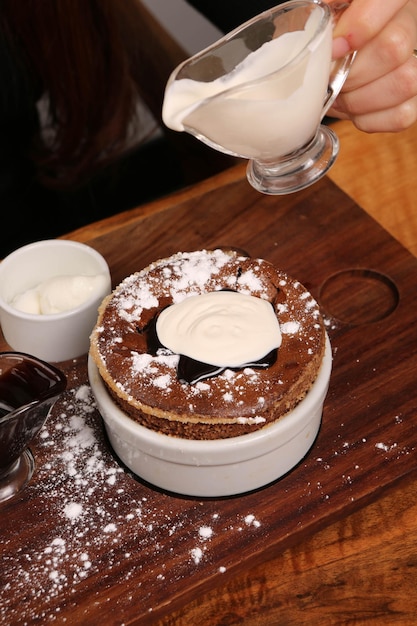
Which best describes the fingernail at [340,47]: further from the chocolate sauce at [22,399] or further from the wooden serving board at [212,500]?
the chocolate sauce at [22,399]

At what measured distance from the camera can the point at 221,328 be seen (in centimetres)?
95

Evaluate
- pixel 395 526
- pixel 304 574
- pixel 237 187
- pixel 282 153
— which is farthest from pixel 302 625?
pixel 237 187

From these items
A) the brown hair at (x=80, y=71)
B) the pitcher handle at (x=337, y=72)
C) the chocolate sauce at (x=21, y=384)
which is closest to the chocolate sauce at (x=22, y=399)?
the chocolate sauce at (x=21, y=384)

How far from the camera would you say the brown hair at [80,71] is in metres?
1.59

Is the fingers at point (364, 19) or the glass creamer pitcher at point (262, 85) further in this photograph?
the fingers at point (364, 19)

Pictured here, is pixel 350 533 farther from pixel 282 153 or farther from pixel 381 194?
pixel 381 194

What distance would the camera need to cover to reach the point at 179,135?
76.4 inches

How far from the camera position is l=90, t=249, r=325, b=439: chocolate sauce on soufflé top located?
903 mm

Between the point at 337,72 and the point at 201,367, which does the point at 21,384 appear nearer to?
the point at 201,367

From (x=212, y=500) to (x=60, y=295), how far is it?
0.39m

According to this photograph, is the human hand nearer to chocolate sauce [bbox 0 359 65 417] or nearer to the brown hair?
chocolate sauce [bbox 0 359 65 417]

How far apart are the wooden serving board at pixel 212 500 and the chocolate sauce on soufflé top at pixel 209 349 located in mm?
121

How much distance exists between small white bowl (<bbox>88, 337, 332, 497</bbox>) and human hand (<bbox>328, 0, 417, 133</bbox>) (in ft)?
1.25

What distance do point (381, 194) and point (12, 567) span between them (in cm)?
96
